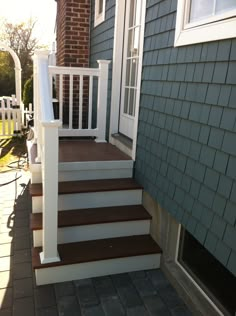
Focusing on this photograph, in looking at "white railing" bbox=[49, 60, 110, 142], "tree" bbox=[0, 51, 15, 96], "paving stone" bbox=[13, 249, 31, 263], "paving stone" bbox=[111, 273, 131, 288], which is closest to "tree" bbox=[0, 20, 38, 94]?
"tree" bbox=[0, 51, 15, 96]

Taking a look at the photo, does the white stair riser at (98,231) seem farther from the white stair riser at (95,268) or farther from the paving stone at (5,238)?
the paving stone at (5,238)

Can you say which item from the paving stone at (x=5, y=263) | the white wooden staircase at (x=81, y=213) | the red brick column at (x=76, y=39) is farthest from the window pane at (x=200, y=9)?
the red brick column at (x=76, y=39)

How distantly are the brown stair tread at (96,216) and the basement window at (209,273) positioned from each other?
1.62ft

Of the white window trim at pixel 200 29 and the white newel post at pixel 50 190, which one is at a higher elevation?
the white window trim at pixel 200 29

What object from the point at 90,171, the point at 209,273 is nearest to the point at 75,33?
the point at 90,171

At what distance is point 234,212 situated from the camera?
6.04ft

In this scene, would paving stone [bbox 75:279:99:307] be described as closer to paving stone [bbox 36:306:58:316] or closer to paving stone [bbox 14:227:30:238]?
paving stone [bbox 36:306:58:316]

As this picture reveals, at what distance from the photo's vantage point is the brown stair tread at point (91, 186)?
301 centimetres

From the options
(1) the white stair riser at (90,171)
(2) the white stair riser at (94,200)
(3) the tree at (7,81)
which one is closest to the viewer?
(2) the white stair riser at (94,200)

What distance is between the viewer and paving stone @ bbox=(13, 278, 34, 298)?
96.5 inches

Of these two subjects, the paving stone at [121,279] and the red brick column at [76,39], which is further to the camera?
the red brick column at [76,39]

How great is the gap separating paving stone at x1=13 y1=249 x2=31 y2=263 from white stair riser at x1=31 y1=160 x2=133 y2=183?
26.7 inches

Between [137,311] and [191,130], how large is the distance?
134 cm

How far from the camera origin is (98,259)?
2654 mm
